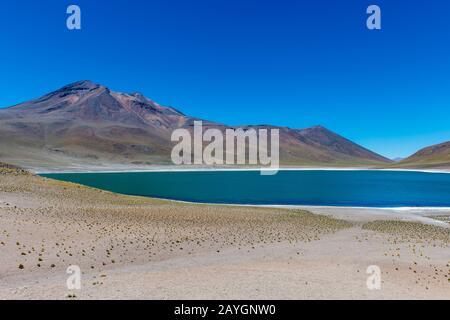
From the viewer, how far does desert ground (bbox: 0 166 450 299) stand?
14.6 metres

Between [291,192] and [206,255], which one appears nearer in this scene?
[206,255]

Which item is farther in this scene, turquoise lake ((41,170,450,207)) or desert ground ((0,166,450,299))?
turquoise lake ((41,170,450,207))

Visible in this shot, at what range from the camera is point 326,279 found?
16484 millimetres

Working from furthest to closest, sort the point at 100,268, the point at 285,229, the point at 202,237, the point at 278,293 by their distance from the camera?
the point at 285,229
the point at 202,237
the point at 100,268
the point at 278,293

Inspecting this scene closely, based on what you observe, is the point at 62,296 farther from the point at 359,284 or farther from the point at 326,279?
the point at 359,284

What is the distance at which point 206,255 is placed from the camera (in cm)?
2127

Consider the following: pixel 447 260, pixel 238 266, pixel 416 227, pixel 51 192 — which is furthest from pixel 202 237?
pixel 51 192

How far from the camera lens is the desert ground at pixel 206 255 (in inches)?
574

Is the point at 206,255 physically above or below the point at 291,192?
below

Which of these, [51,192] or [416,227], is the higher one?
[51,192]

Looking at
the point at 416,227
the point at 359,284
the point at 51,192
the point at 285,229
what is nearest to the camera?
the point at 359,284

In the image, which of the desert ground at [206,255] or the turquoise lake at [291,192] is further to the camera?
the turquoise lake at [291,192]

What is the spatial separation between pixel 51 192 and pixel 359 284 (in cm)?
3963

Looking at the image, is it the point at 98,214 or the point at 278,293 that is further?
the point at 98,214
